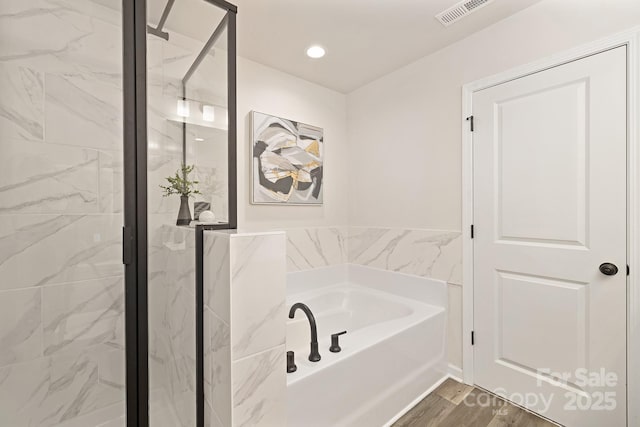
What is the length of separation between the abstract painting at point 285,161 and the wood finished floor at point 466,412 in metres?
1.76

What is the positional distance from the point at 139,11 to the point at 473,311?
2.53 meters

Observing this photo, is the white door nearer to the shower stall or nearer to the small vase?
the shower stall

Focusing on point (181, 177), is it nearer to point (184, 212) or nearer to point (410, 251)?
point (184, 212)

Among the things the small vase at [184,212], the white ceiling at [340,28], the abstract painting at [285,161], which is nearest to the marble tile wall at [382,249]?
the abstract painting at [285,161]

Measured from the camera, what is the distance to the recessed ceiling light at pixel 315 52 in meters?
2.22

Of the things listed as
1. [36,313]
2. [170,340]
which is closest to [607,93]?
[170,340]

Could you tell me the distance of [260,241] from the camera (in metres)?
1.08

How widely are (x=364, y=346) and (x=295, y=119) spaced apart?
197 centimetres

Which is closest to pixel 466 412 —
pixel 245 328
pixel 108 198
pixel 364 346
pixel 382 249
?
pixel 364 346

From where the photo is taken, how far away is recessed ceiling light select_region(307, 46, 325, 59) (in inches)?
87.5

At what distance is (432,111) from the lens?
2.32 m

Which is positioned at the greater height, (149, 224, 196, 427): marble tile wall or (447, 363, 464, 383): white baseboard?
(149, 224, 196, 427): marble tile wall

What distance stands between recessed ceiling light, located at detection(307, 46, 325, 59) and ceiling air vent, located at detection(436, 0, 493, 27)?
84cm

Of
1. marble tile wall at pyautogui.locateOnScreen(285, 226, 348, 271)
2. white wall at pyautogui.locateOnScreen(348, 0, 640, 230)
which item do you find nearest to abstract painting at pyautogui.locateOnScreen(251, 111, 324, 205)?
marble tile wall at pyautogui.locateOnScreen(285, 226, 348, 271)
